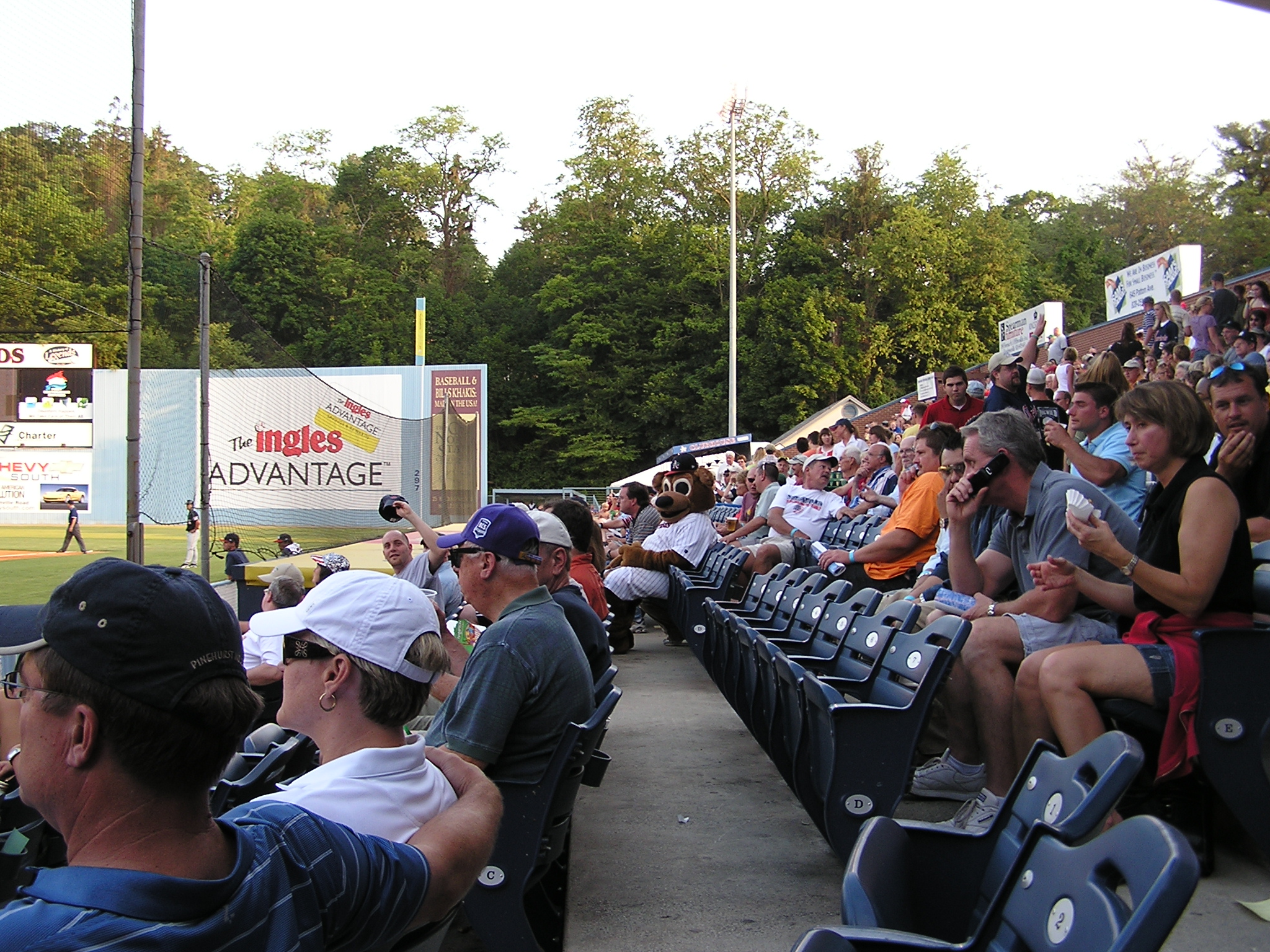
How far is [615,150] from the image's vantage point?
1946 inches

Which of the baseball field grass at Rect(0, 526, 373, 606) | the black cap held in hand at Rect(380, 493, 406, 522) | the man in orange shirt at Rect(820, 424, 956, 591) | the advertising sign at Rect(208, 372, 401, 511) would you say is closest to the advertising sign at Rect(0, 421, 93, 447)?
the baseball field grass at Rect(0, 526, 373, 606)

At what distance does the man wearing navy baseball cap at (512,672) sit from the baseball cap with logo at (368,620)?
2.22ft

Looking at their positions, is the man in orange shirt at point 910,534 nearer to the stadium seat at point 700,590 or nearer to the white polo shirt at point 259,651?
the stadium seat at point 700,590

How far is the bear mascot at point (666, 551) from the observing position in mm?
8773

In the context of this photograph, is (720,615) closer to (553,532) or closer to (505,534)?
(553,532)

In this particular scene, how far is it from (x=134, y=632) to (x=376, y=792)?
0.71 meters

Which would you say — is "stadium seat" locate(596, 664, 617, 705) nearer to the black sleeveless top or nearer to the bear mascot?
the black sleeveless top

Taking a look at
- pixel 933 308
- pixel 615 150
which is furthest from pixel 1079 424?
pixel 615 150

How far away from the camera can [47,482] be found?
78.6ft

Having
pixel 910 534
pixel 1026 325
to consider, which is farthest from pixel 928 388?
pixel 910 534

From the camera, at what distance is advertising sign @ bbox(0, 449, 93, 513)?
70.4 feet

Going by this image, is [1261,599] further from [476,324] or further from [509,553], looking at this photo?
[476,324]

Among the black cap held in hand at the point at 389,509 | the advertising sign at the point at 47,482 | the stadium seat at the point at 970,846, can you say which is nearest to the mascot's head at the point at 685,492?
the black cap held in hand at the point at 389,509

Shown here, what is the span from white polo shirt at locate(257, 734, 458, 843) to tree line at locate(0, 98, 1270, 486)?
135ft
